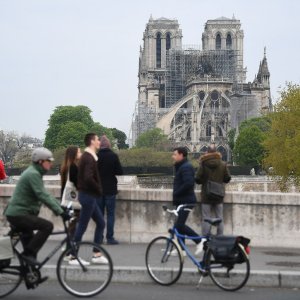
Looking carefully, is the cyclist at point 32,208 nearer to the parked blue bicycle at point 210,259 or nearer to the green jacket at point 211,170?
the parked blue bicycle at point 210,259

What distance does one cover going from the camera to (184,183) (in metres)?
11.0

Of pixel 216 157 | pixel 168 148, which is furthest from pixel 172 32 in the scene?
pixel 216 157

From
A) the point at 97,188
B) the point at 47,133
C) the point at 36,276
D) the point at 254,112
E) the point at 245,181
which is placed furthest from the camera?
the point at 254,112

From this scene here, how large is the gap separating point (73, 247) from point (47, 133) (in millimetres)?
104013

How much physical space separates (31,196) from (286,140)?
3838cm

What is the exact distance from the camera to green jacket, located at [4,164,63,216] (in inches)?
341

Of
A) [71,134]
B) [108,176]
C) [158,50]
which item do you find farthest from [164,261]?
[158,50]

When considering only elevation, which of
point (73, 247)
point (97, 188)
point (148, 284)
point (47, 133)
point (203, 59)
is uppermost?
point (203, 59)

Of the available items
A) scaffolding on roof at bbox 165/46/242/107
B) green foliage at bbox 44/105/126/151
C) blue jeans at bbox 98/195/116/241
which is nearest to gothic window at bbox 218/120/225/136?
scaffolding on roof at bbox 165/46/242/107

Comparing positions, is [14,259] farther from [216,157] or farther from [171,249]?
[216,157]

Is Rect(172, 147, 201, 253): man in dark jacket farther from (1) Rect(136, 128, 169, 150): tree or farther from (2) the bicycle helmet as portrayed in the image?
(1) Rect(136, 128, 169, 150): tree

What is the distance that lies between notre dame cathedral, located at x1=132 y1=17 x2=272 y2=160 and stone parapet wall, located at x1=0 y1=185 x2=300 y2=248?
358 ft

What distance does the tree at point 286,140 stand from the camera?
45781 millimetres

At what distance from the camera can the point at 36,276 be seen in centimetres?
867
